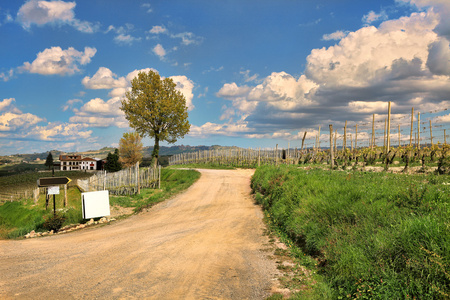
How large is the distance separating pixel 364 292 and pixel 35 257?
10576 millimetres

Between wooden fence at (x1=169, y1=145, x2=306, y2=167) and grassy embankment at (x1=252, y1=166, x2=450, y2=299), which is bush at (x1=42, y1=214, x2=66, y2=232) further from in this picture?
wooden fence at (x1=169, y1=145, x2=306, y2=167)

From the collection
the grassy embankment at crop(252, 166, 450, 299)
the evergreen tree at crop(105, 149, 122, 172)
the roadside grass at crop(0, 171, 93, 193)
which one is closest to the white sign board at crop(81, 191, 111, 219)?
the grassy embankment at crop(252, 166, 450, 299)

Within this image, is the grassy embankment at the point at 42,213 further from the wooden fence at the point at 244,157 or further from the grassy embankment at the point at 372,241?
the wooden fence at the point at 244,157

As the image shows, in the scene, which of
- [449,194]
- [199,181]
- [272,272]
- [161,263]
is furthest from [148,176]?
[449,194]

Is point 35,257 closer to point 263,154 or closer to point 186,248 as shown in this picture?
point 186,248

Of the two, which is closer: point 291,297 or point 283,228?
point 291,297

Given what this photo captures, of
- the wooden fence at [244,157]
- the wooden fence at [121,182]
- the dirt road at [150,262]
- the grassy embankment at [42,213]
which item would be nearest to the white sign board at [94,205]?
the grassy embankment at [42,213]

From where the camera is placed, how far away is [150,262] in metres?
8.15

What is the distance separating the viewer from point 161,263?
8.02m

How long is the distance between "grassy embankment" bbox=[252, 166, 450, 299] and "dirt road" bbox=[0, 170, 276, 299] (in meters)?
1.41

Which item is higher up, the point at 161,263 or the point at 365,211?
the point at 365,211

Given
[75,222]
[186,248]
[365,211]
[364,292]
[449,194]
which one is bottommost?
[75,222]

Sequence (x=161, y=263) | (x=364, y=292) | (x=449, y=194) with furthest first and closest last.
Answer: (x=161, y=263), (x=449, y=194), (x=364, y=292)

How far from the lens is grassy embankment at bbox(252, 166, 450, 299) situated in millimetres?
4738
